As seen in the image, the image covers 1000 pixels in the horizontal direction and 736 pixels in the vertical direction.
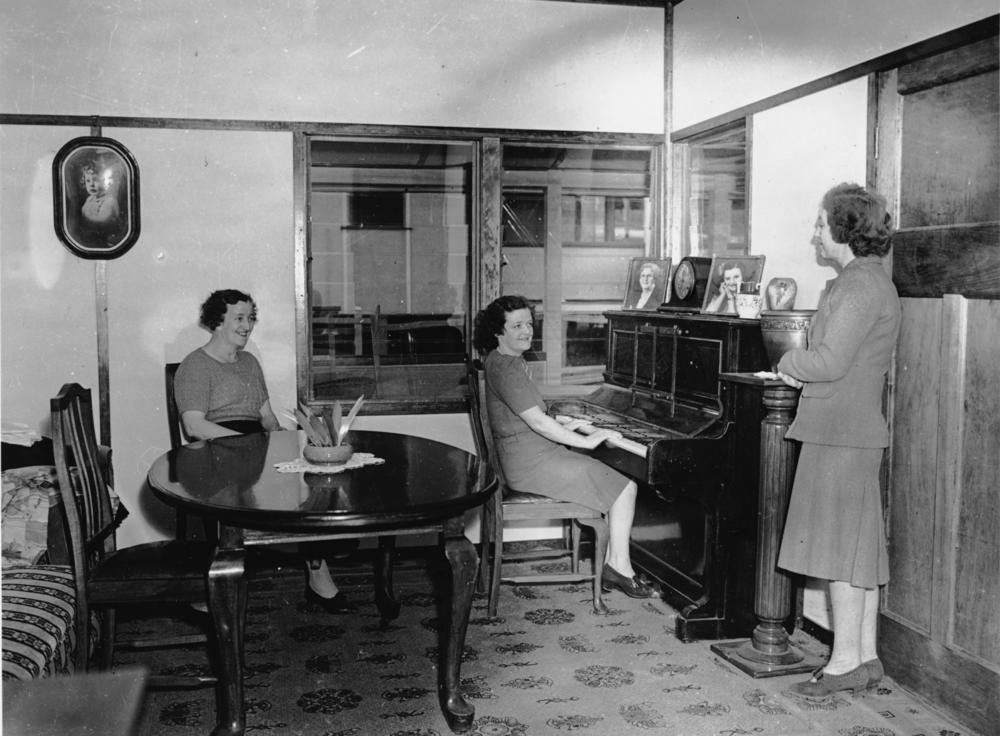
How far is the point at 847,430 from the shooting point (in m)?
3.29

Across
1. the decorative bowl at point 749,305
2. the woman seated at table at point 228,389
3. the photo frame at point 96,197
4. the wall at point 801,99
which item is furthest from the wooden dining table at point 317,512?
the photo frame at point 96,197

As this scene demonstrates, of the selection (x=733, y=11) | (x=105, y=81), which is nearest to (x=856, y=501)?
(x=733, y=11)

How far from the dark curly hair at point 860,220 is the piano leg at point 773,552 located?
2.03 ft

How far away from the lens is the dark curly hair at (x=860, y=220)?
328 centimetres

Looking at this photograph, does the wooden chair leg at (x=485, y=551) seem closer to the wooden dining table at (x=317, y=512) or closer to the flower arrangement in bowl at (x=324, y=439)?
the wooden dining table at (x=317, y=512)

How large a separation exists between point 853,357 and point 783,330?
1.44 feet

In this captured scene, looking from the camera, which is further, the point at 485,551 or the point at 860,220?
the point at 485,551

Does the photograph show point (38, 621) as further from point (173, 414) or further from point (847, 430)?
point (847, 430)

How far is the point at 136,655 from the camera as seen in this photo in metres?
3.90

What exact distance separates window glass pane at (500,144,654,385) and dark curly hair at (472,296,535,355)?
103 centimetres

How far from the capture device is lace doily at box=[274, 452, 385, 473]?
3346 mm

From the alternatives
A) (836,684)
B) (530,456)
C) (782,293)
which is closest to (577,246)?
(530,456)

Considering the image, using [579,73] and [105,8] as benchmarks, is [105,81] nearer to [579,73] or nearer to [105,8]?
[105,8]

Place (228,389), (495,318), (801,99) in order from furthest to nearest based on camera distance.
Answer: (228,389) < (495,318) < (801,99)
